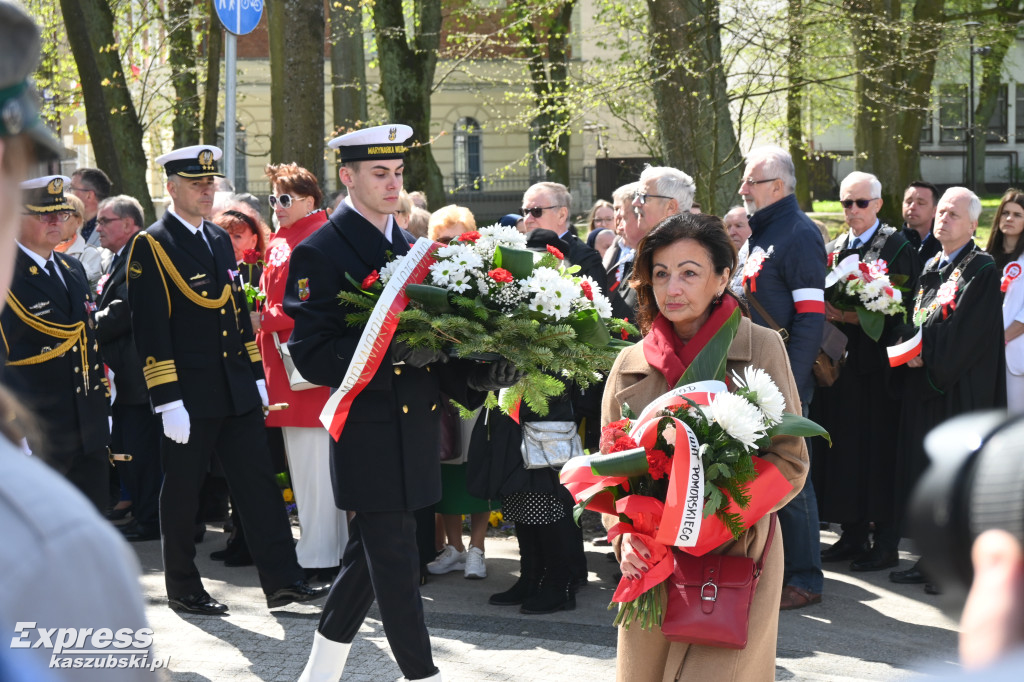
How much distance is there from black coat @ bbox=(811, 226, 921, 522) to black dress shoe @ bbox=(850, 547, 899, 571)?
23 cm

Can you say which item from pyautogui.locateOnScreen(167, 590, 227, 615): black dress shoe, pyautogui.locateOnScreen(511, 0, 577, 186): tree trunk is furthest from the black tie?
pyautogui.locateOnScreen(511, 0, 577, 186): tree trunk

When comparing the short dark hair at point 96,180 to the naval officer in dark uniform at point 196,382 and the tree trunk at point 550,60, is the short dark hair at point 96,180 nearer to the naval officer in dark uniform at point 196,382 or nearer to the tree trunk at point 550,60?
the naval officer in dark uniform at point 196,382

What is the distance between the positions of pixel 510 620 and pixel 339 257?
8.22 feet

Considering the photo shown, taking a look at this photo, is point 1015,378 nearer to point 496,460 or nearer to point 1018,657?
point 496,460

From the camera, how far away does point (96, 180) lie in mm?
10102

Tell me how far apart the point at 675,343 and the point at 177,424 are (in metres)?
3.19

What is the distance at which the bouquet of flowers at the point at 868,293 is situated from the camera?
725cm

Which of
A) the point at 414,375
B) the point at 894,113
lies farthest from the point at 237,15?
the point at 894,113

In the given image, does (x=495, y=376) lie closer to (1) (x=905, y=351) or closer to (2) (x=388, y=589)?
(2) (x=388, y=589)

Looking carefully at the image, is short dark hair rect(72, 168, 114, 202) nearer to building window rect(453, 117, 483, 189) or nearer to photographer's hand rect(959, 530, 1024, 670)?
photographer's hand rect(959, 530, 1024, 670)

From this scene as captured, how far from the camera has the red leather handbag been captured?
11.8 feet

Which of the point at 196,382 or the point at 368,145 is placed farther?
the point at 196,382

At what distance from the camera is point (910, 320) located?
7.63 metres

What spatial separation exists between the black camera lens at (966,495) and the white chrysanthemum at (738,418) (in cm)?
233
